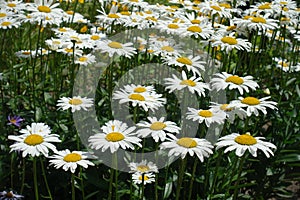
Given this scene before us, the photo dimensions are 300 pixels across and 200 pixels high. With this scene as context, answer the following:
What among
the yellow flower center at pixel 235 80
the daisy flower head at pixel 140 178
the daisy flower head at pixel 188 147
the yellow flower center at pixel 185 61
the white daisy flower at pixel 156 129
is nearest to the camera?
the daisy flower head at pixel 188 147

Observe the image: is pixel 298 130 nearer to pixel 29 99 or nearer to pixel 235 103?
pixel 235 103

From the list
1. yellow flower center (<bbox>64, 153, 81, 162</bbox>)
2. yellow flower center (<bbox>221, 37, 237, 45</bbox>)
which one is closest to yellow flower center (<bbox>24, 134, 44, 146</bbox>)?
yellow flower center (<bbox>64, 153, 81, 162</bbox>)

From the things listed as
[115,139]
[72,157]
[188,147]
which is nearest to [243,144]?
[188,147]

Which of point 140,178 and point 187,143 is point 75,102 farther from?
point 187,143

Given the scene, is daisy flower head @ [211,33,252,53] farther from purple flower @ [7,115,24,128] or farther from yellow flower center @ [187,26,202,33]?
purple flower @ [7,115,24,128]

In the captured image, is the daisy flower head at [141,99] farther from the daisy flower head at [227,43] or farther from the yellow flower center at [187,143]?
the daisy flower head at [227,43]

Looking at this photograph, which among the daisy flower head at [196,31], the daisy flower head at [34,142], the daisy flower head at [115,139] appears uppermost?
the daisy flower head at [196,31]

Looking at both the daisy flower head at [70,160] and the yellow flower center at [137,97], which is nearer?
the daisy flower head at [70,160]

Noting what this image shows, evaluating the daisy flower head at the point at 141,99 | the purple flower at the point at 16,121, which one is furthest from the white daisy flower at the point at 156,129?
the purple flower at the point at 16,121
